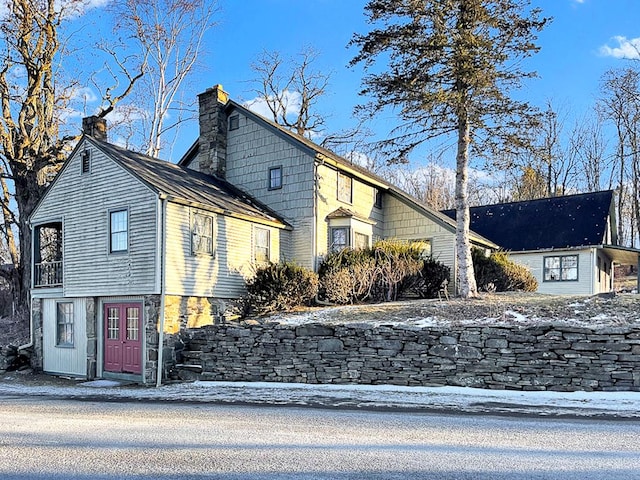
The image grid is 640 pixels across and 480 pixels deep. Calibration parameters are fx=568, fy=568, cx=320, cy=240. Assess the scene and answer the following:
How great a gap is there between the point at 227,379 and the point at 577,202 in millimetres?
20468

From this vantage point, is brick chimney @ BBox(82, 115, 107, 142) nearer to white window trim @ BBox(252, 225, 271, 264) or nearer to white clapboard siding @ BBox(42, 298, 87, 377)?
white clapboard siding @ BBox(42, 298, 87, 377)

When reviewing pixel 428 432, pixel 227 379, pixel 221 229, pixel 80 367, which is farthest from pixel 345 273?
pixel 428 432

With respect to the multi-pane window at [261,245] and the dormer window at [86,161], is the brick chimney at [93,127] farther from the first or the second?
the multi-pane window at [261,245]

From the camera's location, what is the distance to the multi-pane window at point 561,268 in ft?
80.6

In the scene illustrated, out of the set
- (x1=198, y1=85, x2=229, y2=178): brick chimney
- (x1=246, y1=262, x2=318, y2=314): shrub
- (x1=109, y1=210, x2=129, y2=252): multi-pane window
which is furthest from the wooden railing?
(x1=246, y1=262, x2=318, y2=314): shrub

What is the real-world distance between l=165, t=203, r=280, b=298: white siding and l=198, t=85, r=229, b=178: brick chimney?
3.61m

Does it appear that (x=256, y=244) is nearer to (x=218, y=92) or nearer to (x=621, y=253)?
(x=218, y=92)

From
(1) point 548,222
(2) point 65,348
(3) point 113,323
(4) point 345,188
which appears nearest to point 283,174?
(4) point 345,188

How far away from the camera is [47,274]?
17.1m

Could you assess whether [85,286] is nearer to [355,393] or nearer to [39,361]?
[39,361]

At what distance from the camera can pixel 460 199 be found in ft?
51.8

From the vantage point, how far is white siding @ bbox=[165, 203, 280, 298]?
1410 centimetres

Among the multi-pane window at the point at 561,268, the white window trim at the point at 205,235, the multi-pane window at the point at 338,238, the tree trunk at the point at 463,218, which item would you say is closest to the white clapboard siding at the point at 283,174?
the multi-pane window at the point at 338,238

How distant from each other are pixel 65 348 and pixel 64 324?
0.73 m
